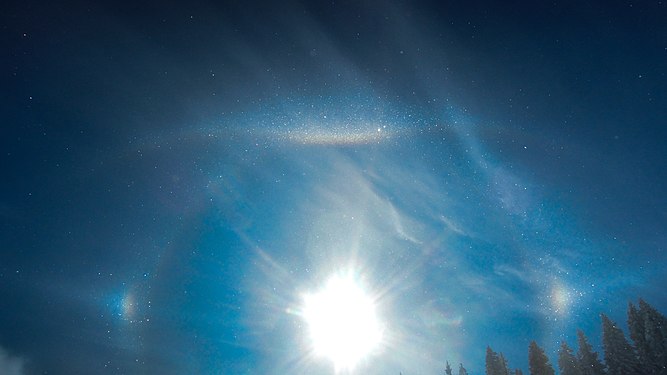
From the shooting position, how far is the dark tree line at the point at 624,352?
45938 millimetres

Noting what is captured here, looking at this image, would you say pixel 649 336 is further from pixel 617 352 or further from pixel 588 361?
pixel 588 361

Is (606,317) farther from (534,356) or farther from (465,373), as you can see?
(465,373)

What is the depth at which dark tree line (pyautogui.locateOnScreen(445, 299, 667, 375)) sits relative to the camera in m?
45.9

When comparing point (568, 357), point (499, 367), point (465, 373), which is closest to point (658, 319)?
point (568, 357)

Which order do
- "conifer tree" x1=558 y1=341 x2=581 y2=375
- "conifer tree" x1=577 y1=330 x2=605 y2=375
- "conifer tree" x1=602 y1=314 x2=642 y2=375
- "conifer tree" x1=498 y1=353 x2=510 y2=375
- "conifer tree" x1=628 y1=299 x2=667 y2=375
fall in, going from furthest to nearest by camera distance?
"conifer tree" x1=498 y1=353 x2=510 y2=375, "conifer tree" x1=558 y1=341 x2=581 y2=375, "conifer tree" x1=577 y1=330 x2=605 y2=375, "conifer tree" x1=602 y1=314 x2=642 y2=375, "conifer tree" x1=628 y1=299 x2=667 y2=375

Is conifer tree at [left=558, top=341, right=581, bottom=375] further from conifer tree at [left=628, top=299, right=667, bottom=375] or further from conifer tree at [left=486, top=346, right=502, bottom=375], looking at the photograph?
conifer tree at [left=486, top=346, right=502, bottom=375]

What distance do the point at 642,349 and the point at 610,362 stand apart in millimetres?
4130

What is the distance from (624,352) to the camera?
154ft

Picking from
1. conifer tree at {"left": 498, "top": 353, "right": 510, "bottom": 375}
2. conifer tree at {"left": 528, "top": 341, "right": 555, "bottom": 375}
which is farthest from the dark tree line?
conifer tree at {"left": 498, "top": 353, "right": 510, "bottom": 375}

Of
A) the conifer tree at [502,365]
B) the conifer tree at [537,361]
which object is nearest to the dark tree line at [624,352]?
the conifer tree at [537,361]

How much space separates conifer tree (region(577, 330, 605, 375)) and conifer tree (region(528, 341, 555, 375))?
148 inches

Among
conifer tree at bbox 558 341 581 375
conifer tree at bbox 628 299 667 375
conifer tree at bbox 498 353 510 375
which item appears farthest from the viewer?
conifer tree at bbox 498 353 510 375

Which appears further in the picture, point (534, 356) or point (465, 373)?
point (465, 373)

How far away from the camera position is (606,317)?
48875 mm
